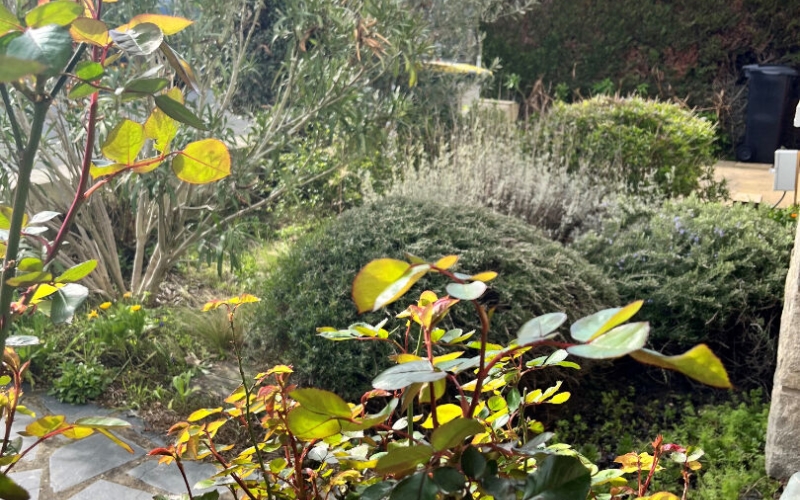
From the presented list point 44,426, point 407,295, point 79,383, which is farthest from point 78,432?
point 79,383

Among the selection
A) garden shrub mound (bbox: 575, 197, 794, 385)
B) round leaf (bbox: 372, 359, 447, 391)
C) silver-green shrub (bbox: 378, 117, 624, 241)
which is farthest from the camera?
silver-green shrub (bbox: 378, 117, 624, 241)

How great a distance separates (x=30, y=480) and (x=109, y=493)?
32 centimetres

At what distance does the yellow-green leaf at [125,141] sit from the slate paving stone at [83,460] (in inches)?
80.9

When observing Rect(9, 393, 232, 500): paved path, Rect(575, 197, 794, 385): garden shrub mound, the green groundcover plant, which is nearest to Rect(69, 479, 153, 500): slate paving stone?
Rect(9, 393, 232, 500): paved path

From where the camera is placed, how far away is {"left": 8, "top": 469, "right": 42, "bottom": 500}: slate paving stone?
275 cm

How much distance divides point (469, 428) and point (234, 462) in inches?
21.8

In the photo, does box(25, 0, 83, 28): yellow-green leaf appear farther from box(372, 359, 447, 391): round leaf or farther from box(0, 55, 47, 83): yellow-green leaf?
box(372, 359, 447, 391): round leaf

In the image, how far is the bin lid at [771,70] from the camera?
31.4 ft

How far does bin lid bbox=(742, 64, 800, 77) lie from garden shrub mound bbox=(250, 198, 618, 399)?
7.18 m

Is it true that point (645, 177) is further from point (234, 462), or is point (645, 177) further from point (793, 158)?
point (234, 462)

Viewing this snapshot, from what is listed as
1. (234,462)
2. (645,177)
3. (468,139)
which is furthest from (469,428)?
(468,139)

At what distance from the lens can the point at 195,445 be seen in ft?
4.38

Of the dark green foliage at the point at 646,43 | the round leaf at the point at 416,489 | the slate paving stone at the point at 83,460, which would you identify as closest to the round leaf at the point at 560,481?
the round leaf at the point at 416,489

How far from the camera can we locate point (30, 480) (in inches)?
111
